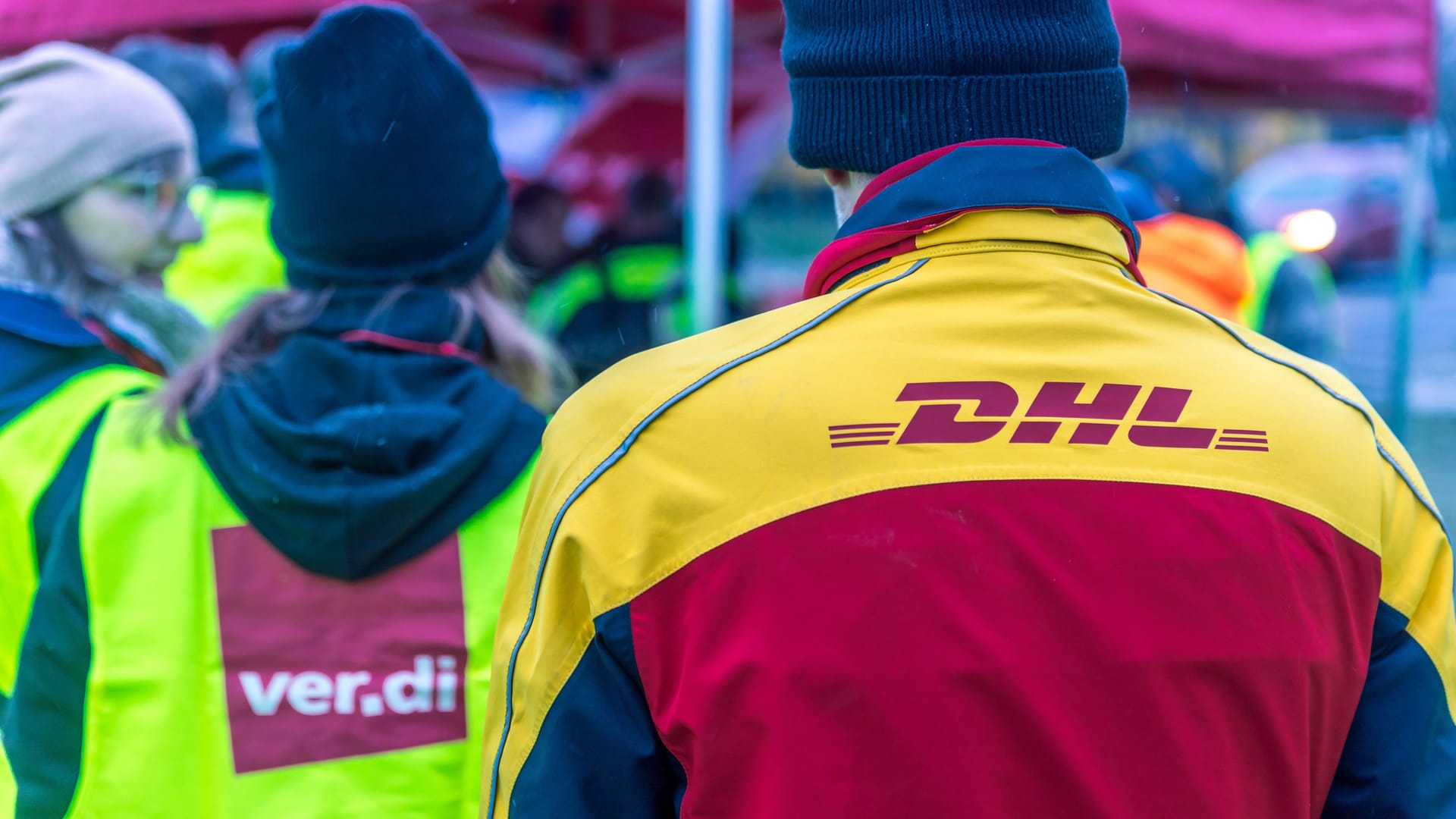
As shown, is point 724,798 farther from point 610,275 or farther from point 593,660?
point 610,275

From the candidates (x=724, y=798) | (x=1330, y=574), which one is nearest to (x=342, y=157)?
(x=724, y=798)

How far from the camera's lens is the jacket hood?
4.77 feet

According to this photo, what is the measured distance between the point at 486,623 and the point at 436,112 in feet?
2.27

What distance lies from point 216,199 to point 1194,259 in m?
3.00

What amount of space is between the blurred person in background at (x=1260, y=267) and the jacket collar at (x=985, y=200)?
2505 mm

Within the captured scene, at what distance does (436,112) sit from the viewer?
164cm

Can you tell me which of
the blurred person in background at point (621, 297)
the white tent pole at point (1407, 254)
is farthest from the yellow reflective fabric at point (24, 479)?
the white tent pole at point (1407, 254)

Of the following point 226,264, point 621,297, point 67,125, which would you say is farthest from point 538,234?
point 67,125

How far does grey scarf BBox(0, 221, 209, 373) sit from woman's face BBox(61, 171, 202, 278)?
1.7 inches

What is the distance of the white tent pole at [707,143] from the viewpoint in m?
3.75

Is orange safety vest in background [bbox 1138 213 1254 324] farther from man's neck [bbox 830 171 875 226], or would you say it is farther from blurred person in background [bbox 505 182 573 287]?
blurred person in background [bbox 505 182 573 287]

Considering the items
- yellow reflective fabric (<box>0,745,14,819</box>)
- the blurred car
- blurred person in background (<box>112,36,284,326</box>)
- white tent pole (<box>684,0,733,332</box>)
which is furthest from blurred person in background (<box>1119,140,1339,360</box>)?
the blurred car

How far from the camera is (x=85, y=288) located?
1.96 m

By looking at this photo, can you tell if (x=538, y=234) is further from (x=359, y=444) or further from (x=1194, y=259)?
(x=359, y=444)
